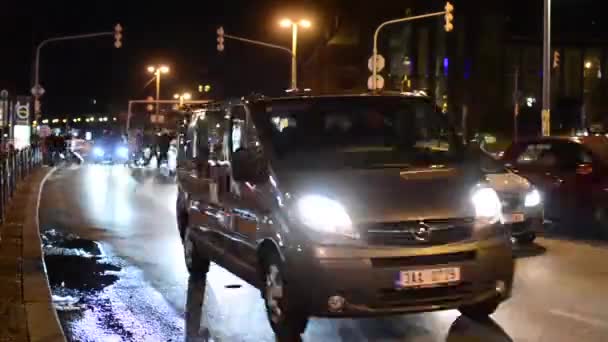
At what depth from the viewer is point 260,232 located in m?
6.80

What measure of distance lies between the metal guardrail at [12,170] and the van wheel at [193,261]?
4641mm

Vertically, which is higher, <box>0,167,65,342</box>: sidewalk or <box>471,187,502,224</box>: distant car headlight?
<box>471,187,502,224</box>: distant car headlight

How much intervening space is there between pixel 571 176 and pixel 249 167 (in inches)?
300

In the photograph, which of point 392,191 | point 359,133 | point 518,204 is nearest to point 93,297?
point 359,133

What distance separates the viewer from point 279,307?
6539mm

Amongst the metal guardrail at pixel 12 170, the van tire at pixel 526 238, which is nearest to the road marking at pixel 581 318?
the van tire at pixel 526 238

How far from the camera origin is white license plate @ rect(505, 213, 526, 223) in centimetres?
1098

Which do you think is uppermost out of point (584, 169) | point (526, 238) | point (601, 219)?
point (584, 169)

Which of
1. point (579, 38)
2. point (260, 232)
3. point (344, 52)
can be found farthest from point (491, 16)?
point (260, 232)

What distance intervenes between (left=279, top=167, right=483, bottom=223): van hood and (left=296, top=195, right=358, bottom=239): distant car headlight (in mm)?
45

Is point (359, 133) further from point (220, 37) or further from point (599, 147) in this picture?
point (220, 37)

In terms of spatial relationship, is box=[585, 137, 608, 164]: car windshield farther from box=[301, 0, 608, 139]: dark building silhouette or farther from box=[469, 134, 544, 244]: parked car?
box=[301, 0, 608, 139]: dark building silhouette

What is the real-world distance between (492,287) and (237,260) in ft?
7.54

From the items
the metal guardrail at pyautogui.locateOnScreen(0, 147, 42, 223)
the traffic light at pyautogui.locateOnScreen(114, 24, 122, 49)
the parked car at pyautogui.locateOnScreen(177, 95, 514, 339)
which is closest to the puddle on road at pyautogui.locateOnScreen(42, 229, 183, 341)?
the parked car at pyautogui.locateOnScreen(177, 95, 514, 339)
